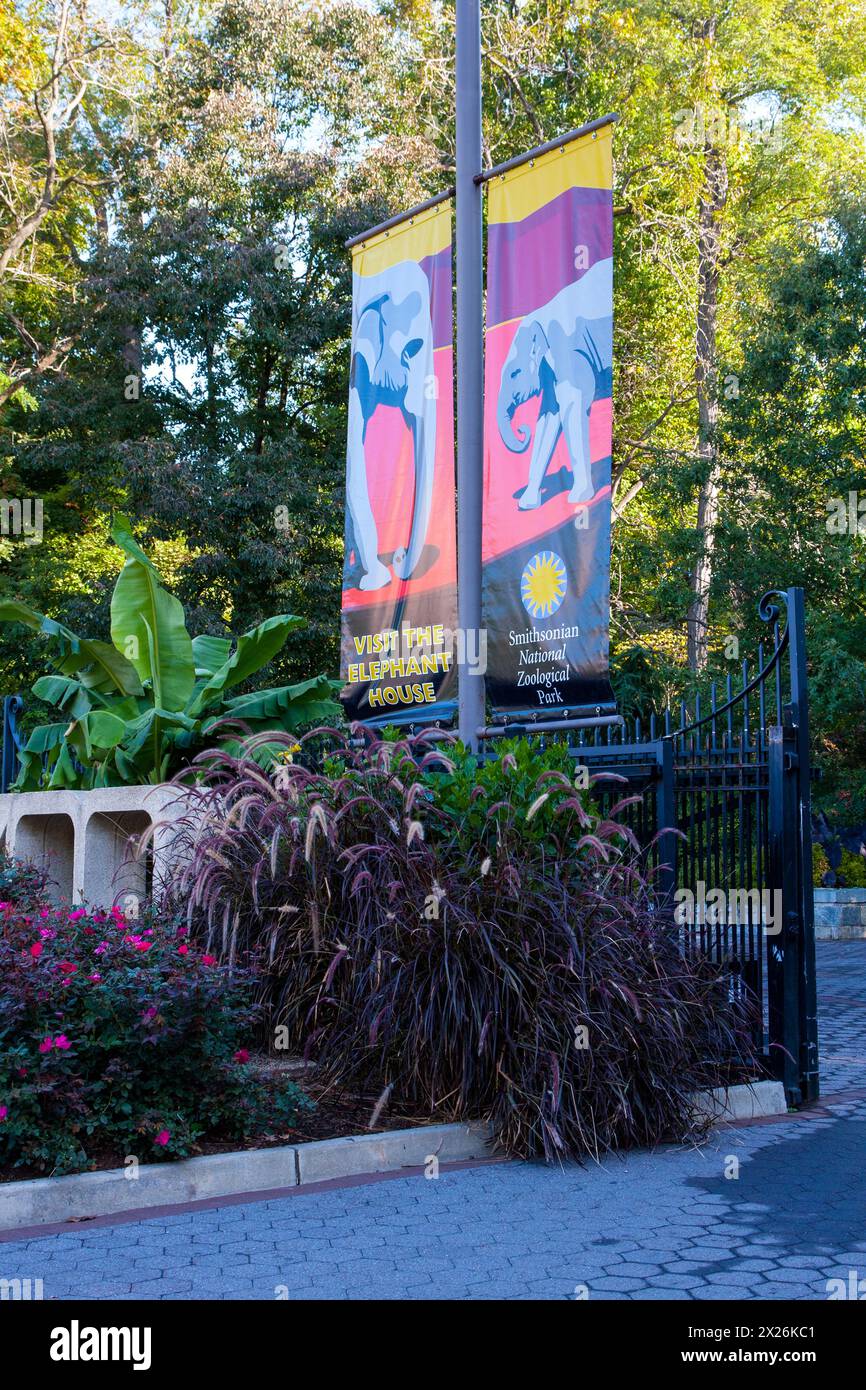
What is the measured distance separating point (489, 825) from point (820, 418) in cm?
1541

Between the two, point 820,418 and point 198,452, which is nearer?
point 820,418

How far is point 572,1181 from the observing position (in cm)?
607

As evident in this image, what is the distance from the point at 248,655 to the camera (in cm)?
1102

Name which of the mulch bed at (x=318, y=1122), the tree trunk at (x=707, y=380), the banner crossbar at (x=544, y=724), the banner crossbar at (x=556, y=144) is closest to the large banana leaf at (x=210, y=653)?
the banner crossbar at (x=544, y=724)

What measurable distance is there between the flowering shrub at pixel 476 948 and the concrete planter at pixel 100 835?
0.87 m

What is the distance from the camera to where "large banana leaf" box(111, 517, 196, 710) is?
11.0 m

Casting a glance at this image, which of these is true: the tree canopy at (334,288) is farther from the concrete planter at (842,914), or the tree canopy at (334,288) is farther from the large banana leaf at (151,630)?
the large banana leaf at (151,630)

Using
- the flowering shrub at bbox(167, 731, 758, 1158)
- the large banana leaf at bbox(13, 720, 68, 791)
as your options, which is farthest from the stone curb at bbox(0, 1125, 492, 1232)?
the large banana leaf at bbox(13, 720, 68, 791)

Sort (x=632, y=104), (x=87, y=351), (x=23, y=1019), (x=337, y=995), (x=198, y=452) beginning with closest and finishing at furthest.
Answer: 1. (x=23, y=1019)
2. (x=337, y=995)
3. (x=198, y=452)
4. (x=87, y=351)
5. (x=632, y=104)

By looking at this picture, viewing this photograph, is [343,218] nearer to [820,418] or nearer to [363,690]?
[820,418]

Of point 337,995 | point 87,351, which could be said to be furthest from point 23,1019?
point 87,351

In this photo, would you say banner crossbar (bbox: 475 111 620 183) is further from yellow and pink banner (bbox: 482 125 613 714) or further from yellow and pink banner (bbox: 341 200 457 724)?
yellow and pink banner (bbox: 341 200 457 724)

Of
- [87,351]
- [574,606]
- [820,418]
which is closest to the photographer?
[574,606]

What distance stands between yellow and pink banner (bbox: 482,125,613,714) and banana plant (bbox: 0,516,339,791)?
236 cm
